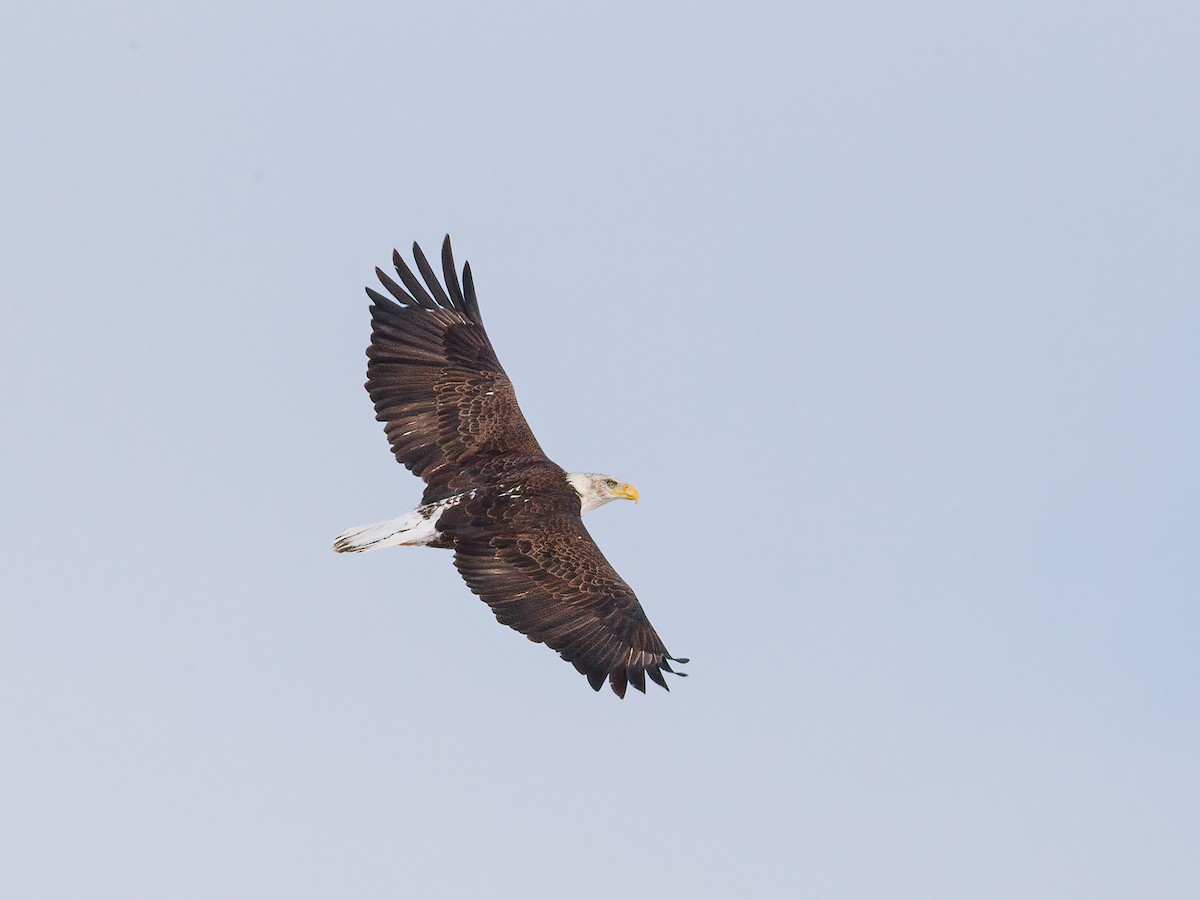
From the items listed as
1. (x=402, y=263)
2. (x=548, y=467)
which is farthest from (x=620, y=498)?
(x=402, y=263)

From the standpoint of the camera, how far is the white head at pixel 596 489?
20.3 meters

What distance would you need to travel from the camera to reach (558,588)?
60.6 feet

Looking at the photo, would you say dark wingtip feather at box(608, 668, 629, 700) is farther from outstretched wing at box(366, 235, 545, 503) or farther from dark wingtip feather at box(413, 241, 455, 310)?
dark wingtip feather at box(413, 241, 455, 310)

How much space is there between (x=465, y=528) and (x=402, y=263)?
4023mm

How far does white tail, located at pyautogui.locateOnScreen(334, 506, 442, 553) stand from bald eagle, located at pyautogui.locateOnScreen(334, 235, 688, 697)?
0.4 inches

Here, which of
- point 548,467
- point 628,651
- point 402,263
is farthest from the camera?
point 402,263

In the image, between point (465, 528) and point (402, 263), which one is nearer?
point (465, 528)

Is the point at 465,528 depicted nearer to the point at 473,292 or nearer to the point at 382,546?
the point at 382,546

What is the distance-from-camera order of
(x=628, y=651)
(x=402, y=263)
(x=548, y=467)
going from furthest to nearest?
(x=402, y=263) < (x=548, y=467) < (x=628, y=651)

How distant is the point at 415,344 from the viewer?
2103 cm

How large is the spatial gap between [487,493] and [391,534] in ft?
3.70

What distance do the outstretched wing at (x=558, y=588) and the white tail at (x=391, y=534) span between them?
23 centimetres

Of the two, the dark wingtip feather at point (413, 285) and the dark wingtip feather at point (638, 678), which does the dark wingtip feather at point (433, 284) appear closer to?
the dark wingtip feather at point (413, 285)

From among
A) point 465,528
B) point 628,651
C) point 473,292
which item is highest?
point 473,292
